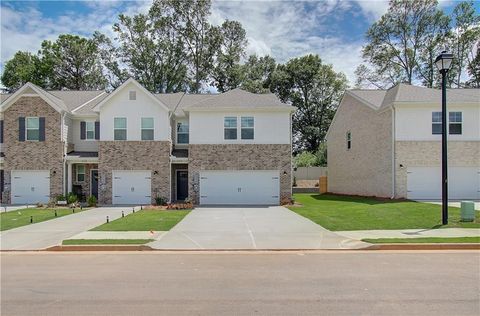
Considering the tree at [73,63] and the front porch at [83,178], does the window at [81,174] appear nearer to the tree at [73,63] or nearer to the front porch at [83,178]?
the front porch at [83,178]

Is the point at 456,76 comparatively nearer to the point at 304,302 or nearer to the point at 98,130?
the point at 98,130

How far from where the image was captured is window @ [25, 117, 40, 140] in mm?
24094

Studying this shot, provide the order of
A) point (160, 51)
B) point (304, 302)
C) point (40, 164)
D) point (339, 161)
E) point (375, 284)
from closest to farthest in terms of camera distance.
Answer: point (304, 302), point (375, 284), point (40, 164), point (339, 161), point (160, 51)

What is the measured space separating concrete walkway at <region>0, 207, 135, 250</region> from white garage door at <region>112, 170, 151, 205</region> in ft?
21.9

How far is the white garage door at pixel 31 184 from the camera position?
78.9 ft

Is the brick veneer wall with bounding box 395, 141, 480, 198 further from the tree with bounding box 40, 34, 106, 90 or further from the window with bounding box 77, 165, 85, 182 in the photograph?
the tree with bounding box 40, 34, 106, 90

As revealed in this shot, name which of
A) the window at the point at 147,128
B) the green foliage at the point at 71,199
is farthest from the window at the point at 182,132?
the green foliage at the point at 71,199

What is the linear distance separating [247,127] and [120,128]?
802cm

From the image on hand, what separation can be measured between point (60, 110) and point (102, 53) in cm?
2693

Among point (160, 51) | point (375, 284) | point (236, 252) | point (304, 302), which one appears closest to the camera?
point (304, 302)

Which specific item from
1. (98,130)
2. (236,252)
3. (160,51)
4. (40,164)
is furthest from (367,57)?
(236,252)

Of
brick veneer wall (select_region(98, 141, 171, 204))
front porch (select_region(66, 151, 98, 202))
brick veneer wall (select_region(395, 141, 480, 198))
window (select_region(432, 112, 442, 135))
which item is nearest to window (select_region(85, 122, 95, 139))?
front porch (select_region(66, 151, 98, 202))

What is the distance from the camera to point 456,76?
47656mm

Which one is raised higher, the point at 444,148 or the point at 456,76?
the point at 456,76
